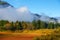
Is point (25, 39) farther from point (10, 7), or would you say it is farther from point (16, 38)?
point (10, 7)

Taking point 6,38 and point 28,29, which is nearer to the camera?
point 6,38

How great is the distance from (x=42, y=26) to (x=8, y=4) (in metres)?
3.70

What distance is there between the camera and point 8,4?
16.9 meters

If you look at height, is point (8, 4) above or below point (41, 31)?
above

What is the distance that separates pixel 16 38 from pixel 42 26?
9.97 feet

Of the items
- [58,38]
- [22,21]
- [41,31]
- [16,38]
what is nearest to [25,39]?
[16,38]

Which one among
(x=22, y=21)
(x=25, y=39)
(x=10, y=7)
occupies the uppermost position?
(x=10, y=7)

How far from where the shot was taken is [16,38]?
15789 millimetres

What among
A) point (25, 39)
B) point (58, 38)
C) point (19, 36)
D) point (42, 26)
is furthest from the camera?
point (42, 26)

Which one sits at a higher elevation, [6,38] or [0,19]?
[0,19]

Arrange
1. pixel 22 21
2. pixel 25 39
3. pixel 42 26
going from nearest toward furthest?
pixel 25 39 → pixel 42 26 → pixel 22 21

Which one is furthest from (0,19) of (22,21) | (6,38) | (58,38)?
(58,38)

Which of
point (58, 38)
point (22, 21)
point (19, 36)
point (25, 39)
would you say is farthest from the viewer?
point (22, 21)

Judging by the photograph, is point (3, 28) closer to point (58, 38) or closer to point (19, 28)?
point (19, 28)
